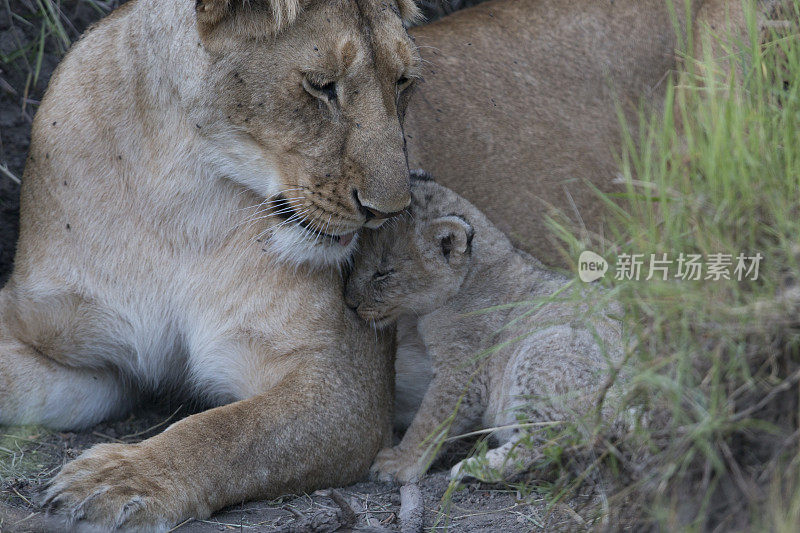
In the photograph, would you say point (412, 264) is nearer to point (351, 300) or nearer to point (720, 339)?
point (351, 300)

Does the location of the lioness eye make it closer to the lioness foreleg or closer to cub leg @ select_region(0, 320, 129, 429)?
the lioness foreleg

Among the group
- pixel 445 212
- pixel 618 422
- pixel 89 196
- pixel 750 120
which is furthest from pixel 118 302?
pixel 750 120

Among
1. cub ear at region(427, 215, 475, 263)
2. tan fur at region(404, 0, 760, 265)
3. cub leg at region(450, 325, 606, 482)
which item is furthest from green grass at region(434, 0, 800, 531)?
tan fur at region(404, 0, 760, 265)

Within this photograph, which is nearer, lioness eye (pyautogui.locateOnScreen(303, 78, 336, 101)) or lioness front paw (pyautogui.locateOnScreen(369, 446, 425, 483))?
lioness eye (pyautogui.locateOnScreen(303, 78, 336, 101))

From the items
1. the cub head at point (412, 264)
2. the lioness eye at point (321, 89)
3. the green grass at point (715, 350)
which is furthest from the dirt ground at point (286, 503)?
the lioness eye at point (321, 89)

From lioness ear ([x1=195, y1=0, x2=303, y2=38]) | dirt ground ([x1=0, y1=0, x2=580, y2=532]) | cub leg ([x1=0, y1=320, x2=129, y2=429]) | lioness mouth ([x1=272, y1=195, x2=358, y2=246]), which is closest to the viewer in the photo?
dirt ground ([x1=0, y1=0, x2=580, y2=532])

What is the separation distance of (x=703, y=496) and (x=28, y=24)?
11.2 ft

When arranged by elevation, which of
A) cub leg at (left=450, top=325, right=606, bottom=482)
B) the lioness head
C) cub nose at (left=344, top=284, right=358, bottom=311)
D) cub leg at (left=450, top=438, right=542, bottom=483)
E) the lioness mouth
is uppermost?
the lioness head

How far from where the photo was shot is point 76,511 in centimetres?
224

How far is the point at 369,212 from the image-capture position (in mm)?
2613

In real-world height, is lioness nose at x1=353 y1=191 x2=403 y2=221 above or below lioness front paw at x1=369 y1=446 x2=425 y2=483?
above

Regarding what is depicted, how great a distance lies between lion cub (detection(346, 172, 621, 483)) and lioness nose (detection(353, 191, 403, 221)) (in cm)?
41

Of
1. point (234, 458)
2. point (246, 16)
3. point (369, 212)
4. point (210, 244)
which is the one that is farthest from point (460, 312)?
point (246, 16)

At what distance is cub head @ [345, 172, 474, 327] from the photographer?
3062mm
